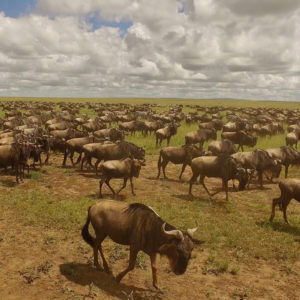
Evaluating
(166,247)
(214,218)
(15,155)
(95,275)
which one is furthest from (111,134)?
(166,247)

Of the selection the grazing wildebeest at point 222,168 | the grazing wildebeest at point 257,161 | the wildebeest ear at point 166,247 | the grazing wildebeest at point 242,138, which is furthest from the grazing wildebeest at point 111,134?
the wildebeest ear at point 166,247

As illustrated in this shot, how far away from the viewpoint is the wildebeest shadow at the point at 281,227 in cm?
1024

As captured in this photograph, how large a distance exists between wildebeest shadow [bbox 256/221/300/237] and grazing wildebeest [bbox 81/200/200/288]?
5589 millimetres

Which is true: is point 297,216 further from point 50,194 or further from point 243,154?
point 50,194

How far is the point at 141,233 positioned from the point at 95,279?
170cm

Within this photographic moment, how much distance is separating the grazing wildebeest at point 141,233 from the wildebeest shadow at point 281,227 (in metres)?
5.59

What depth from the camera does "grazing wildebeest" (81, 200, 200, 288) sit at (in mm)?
6062

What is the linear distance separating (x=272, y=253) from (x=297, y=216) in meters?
3.60

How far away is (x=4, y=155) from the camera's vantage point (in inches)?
572

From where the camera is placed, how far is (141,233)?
22.1ft

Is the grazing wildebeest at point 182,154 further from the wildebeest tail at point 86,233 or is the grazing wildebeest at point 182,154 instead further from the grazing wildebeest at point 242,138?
the grazing wildebeest at point 242,138

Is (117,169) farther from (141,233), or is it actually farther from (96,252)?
(141,233)

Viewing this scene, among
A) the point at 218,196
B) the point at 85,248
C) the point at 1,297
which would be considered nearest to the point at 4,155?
the point at 85,248

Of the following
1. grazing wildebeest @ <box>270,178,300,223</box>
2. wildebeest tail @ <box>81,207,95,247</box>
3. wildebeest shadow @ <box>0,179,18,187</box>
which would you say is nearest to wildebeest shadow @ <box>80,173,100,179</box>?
wildebeest shadow @ <box>0,179,18,187</box>
